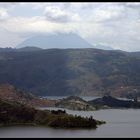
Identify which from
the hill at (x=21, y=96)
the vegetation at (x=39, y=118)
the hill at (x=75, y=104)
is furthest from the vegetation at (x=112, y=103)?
the vegetation at (x=39, y=118)

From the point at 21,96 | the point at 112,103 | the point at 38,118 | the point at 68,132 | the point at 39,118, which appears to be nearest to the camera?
the point at 68,132

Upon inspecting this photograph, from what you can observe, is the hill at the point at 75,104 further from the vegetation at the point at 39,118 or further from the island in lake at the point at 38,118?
the vegetation at the point at 39,118

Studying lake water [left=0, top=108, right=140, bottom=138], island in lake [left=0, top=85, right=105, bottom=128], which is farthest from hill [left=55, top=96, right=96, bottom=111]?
lake water [left=0, top=108, right=140, bottom=138]

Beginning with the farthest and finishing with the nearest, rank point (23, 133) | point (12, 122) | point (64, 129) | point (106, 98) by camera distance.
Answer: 1. point (106, 98)
2. point (12, 122)
3. point (64, 129)
4. point (23, 133)

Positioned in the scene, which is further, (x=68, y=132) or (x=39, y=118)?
(x=39, y=118)

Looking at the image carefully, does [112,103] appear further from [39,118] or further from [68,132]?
[68,132]

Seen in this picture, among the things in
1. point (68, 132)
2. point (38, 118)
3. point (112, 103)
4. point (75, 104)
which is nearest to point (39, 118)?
point (38, 118)

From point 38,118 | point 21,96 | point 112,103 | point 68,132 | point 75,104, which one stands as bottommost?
point 68,132

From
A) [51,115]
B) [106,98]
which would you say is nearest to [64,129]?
[51,115]

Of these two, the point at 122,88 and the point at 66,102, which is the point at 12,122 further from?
the point at 122,88

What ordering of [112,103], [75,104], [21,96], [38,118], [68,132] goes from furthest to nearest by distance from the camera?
1. [112,103]
2. [21,96]
3. [75,104]
4. [38,118]
5. [68,132]

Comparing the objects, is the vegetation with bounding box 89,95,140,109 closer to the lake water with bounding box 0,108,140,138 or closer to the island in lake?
the island in lake
